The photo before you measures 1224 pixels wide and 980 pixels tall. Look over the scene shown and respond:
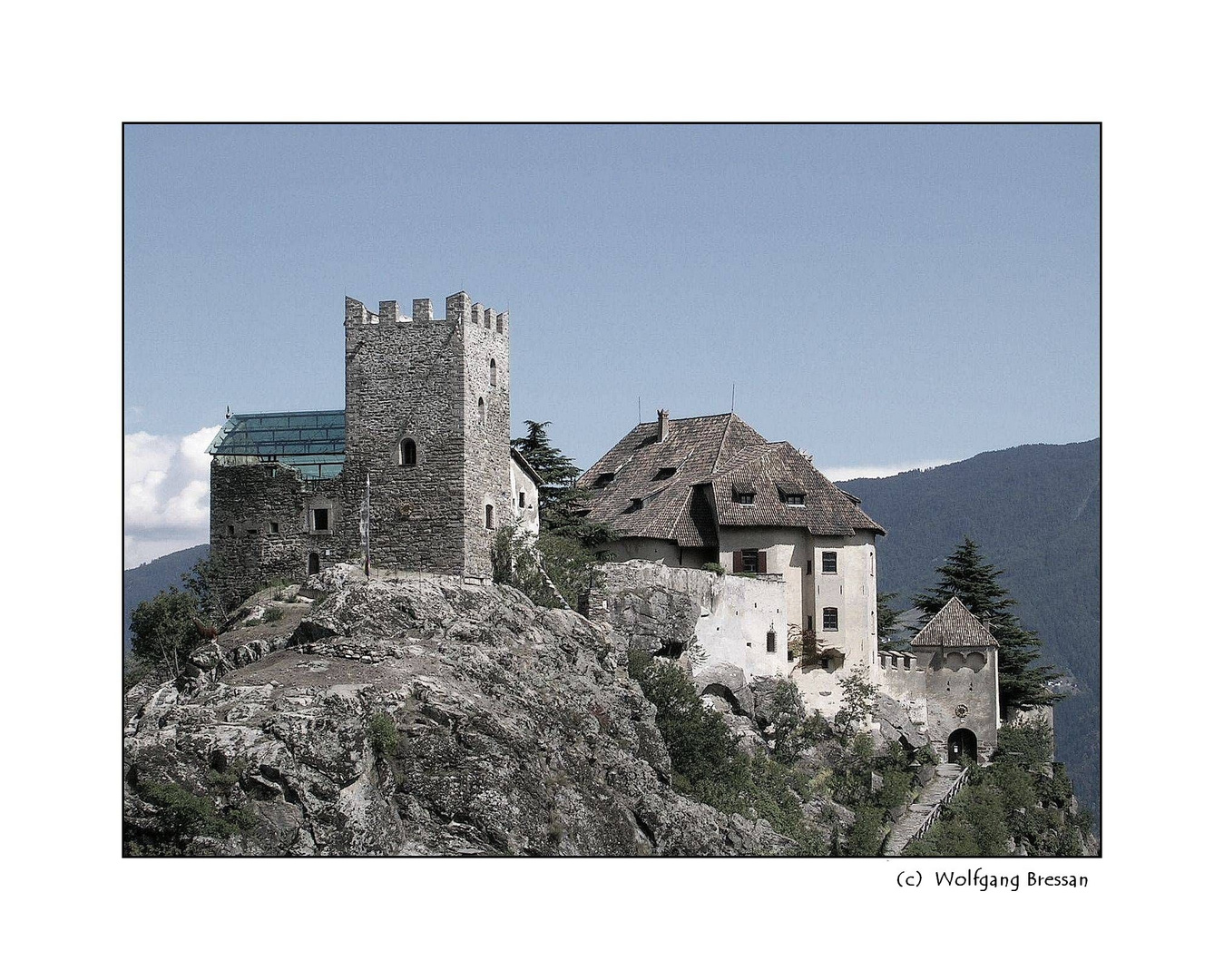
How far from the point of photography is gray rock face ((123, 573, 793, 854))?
37.1 metres

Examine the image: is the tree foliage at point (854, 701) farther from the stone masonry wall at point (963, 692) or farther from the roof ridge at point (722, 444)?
the roof ridge at point (722, 444)

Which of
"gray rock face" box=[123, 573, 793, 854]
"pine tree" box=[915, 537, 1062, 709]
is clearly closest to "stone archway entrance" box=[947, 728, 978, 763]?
"pine tree" box=[915, 537, 1062, 709]

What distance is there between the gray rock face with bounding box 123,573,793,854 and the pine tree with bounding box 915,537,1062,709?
2356cm

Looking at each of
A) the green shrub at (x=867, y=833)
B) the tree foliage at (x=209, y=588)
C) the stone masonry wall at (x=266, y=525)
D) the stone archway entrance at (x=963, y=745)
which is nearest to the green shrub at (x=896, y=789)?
the green shrub at (x=867, y=833)

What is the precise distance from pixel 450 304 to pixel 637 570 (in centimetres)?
1252

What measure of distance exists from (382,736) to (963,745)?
3342 centimetres

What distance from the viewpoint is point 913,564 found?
18062cm

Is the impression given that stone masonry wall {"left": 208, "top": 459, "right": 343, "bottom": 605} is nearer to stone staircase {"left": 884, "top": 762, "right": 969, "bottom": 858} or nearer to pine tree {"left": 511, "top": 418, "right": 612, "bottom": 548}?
pine tree {"left": 511, "top": 418, "right": 612, "bottom": 548}

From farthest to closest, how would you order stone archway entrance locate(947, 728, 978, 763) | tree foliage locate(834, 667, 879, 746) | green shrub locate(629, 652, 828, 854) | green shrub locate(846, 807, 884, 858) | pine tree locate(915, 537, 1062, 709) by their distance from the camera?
pine tree locate(915, 537, 1062, 709)
stone archway entrance locate(947, 728, 978, 763)
tree foliage locate(834, 667, 879, 746)
green shrub locate(846, 807, 884, 858)
green shrub locate(629, 652, 828, 854)

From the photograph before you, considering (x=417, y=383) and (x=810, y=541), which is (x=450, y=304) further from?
(x=810, y=541)

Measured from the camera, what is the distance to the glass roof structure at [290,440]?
52.3 meters

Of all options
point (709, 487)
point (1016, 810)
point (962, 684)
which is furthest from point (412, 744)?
point (962, 684)

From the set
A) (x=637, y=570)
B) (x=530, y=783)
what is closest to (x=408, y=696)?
(x=530, y=783)

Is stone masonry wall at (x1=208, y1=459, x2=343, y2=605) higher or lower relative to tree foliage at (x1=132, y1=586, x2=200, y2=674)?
higher
